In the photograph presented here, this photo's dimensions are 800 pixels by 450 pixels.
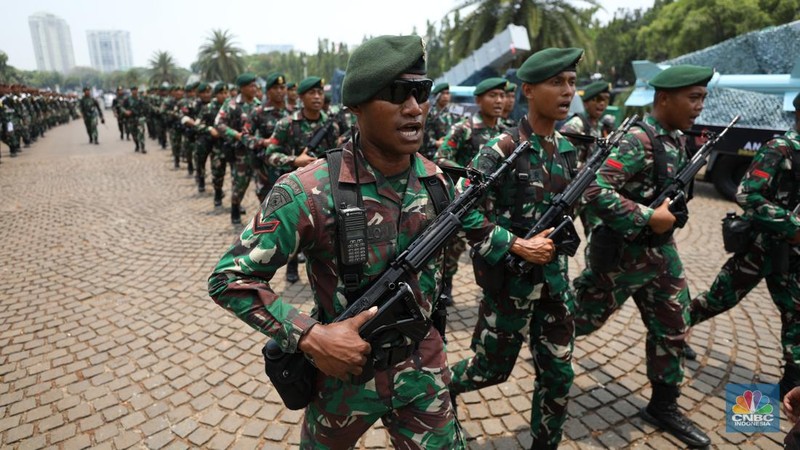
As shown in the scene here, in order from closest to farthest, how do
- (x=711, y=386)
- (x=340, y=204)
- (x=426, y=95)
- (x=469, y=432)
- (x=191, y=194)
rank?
(x=340, y=204)
(x=426, y=95)
(x=469, y=432)
(x=711, y=386)
(x=191, y=194)

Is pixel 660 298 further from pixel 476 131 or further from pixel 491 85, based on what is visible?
pixel 491 85

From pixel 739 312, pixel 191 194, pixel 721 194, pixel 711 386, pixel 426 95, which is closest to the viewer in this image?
pixel 426 95

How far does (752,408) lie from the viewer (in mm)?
3260

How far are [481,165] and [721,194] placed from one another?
908 centimetres

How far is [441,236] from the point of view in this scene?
180 centimetres

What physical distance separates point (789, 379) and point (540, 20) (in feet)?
56.3

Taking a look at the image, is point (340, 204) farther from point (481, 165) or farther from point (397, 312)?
point (481, 165)

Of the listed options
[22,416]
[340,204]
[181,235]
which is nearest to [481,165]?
[340,204]

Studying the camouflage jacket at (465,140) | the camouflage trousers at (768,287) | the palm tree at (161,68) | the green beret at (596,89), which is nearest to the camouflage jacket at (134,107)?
the camouflage jacket at (465,140)

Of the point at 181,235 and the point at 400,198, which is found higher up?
the point at 400,198

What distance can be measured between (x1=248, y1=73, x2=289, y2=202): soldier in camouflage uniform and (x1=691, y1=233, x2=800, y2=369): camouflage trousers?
481 cm

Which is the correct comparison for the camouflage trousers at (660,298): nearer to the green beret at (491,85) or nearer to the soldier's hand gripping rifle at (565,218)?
the soldier's hand gripping rifle at (565,218)

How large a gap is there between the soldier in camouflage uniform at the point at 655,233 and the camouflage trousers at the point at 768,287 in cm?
83

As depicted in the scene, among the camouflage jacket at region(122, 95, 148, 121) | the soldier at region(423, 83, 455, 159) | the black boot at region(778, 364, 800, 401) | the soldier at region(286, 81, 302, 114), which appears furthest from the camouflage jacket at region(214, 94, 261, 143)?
the camouflage jacket at region(122, 95, 148, 121)
